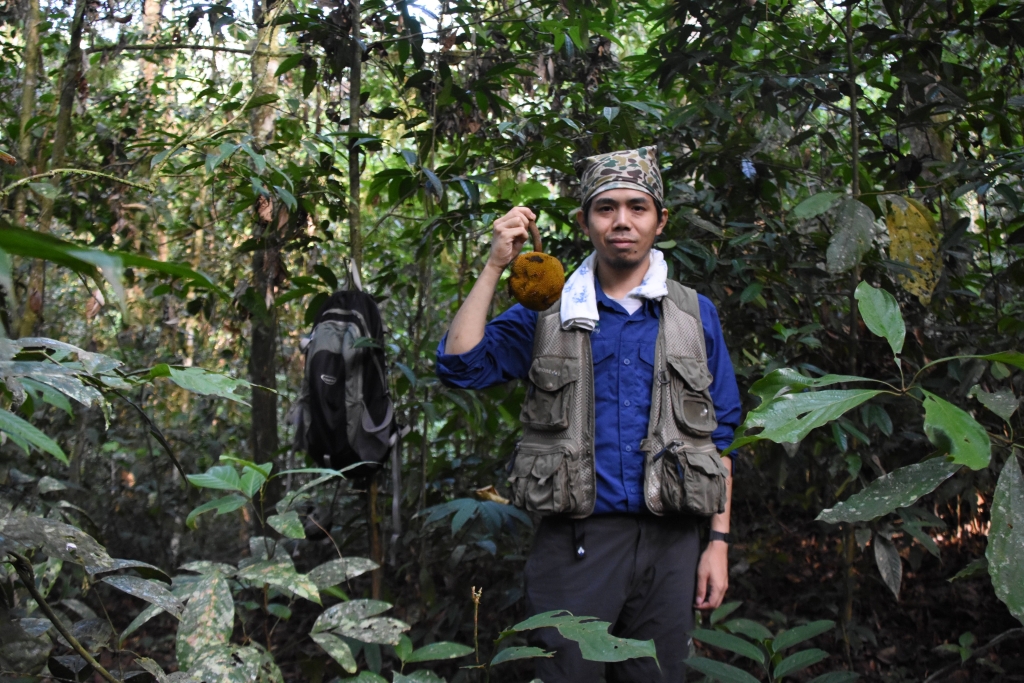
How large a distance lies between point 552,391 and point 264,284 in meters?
1.96

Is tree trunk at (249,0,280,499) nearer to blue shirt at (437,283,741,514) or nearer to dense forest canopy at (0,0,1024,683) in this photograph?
dense forest canopy at (0,0,1024,683)

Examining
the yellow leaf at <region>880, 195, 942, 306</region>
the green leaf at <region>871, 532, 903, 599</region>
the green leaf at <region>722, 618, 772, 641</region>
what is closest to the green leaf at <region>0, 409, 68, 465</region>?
the green leaf at <region>722, 618, 772, 641</region>

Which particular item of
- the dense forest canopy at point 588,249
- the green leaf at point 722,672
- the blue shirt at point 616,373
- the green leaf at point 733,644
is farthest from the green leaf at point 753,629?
the blue shirt at point 616,373

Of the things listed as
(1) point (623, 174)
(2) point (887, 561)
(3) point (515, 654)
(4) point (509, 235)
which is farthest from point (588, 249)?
(3) point (515, 654)

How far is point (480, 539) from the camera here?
2.76 m

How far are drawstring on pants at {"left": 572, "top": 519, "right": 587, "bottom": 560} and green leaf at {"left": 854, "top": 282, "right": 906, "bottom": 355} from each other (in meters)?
1.11

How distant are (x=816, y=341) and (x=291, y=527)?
5.99 feet

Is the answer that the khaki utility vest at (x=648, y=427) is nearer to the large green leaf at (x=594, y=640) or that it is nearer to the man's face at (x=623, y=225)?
the man's face at (x=623, y=225)

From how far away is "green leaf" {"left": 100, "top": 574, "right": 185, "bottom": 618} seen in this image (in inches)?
46.3

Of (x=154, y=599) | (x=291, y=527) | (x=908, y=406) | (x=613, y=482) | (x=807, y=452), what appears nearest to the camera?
(x=154, y=599)

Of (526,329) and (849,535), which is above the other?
(526,329)

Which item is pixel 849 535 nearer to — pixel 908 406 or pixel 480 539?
pixel 908 406

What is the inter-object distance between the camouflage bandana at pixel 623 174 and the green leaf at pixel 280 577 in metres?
1.32

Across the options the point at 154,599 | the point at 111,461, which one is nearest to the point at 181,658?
the point at 154,599
